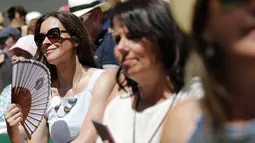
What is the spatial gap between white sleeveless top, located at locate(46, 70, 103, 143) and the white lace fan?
0.27ft

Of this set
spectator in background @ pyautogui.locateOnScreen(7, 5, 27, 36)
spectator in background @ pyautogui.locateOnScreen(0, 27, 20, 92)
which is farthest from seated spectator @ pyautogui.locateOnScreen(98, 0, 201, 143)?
spectator in background @ pyautogui.locateOnScreen(7, 5, 27, 36)

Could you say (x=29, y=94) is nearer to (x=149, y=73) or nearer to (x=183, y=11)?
(x=149, y=73)

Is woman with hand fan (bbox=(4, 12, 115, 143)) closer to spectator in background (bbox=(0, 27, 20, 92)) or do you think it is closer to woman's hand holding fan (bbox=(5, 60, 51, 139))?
woman's hand holding fan (bbox=(5, 60, 51, 139))

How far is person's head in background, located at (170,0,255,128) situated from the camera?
1198 millimetres

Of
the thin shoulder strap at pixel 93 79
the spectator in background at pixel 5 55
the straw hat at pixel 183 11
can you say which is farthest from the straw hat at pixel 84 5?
the straw hat at pixel 183 11

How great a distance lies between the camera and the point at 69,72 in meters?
4.03

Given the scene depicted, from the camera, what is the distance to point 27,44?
543cm

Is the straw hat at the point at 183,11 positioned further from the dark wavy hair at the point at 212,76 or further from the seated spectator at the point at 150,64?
the seated spectator at the point at 150,64

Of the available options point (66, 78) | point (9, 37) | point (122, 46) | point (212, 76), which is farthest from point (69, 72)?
point (9, 37)

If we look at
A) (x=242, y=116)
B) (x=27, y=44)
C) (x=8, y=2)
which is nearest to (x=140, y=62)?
(x=242, y=116)

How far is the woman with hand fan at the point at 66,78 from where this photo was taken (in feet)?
12.5

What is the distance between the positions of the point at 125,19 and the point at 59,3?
10.1 meters

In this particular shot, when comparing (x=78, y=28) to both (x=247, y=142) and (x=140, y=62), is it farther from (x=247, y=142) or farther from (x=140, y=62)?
(x=247, y=142)

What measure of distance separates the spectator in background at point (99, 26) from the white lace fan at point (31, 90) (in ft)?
1.75
